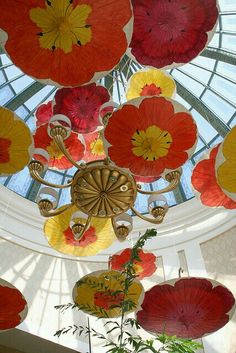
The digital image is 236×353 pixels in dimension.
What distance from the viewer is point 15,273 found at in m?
9.05

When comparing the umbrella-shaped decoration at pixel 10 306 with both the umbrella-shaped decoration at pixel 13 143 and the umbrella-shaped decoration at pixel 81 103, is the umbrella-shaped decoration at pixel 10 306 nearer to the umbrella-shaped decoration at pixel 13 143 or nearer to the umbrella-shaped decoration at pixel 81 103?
the umbrella-shaped decoration at pixel 13 143

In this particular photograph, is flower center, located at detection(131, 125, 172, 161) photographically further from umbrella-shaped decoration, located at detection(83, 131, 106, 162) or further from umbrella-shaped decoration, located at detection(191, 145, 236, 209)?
umbrella-shaped decoration, located at detection(83, 131, 106, 162)

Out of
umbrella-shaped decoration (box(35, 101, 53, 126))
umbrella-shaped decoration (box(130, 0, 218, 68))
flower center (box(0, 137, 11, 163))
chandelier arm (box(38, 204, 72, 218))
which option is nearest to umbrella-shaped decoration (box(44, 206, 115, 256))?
chandelier arm (box(38, 204, 72, 218))

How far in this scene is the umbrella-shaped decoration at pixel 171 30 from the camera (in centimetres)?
416

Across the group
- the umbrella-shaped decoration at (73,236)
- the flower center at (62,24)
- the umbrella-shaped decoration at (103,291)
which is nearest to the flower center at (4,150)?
the flower center at (62,24)

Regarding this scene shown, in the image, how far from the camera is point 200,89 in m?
9.99

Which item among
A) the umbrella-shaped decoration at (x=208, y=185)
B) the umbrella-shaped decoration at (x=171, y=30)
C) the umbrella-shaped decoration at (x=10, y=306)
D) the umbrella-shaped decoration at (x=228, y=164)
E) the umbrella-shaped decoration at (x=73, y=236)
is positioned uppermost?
the umbrella-shaped decoration at (x=171, y=30)

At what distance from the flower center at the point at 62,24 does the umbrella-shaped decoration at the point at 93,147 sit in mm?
2356

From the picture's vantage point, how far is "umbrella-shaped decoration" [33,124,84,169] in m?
5.83

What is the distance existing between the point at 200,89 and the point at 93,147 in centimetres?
452

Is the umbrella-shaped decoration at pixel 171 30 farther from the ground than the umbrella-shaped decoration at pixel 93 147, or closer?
closer

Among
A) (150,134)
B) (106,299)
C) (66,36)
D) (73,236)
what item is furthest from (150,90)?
(106,299)

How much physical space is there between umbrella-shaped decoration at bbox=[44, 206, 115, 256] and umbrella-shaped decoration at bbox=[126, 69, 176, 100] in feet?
6.24

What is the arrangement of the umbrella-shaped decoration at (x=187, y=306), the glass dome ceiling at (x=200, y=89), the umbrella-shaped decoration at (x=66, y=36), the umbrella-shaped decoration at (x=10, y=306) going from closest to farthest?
the umbrella-shaped decoration at (x=66, y=36) < the umbrella-shaped decoration at (x=10, y=306) < the umbrella-shaped decoration at (x=187, y=306) < the glass dome ceiling at (x=200, y=89)
